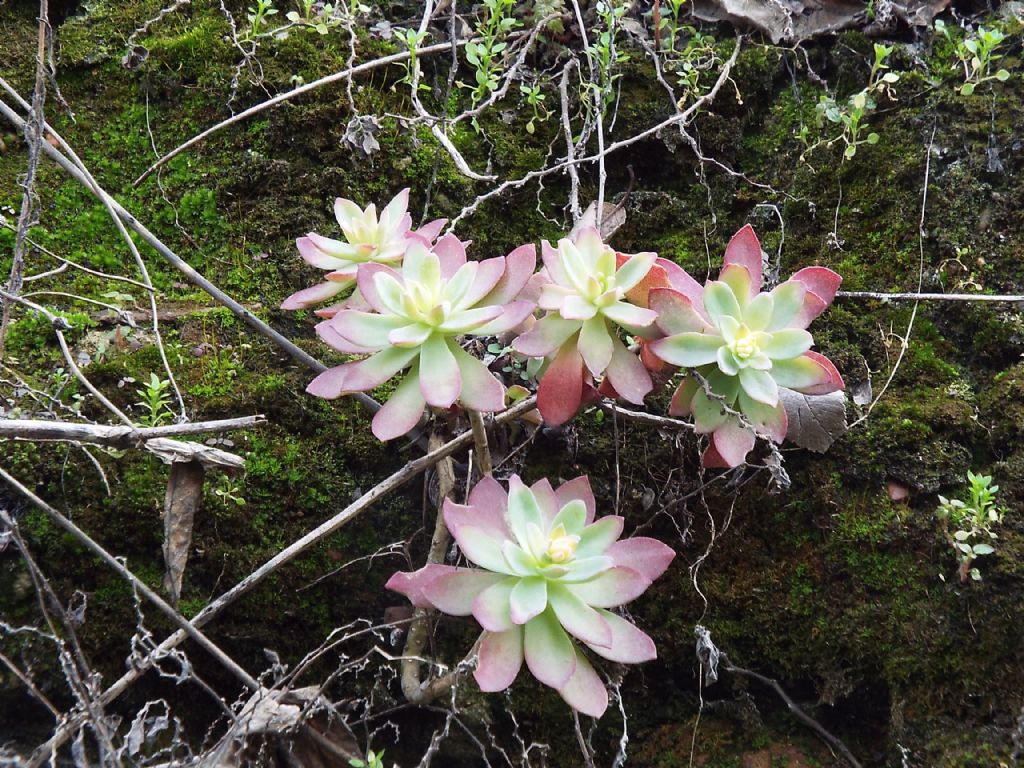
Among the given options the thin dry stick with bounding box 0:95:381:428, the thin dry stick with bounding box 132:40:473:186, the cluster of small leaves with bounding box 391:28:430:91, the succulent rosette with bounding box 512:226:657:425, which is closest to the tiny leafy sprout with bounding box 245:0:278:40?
the thin dry stick with bounding box 132:40:473:186

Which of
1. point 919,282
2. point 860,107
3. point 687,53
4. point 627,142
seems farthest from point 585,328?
point 687,53

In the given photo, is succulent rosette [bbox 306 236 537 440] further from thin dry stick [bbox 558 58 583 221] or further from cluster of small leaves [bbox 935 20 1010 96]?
cluster of small leaves [bbox 935 20 1010 96]

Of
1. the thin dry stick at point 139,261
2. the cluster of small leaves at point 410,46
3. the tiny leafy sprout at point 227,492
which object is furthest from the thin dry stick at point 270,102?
the tiny leafy sprout at point 227,492

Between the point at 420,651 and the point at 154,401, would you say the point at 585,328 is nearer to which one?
the point at 420,651

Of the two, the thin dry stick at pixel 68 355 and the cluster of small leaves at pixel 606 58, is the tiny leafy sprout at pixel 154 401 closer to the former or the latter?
the thin dry stick at pixel 68 355

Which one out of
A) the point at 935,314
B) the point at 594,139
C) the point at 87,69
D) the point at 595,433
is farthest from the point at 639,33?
the point at 87,69

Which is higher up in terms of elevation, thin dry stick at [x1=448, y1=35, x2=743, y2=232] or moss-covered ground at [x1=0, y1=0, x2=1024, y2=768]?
thin dry stick at [x1=448, y1=35, x2=743, y2=232]
